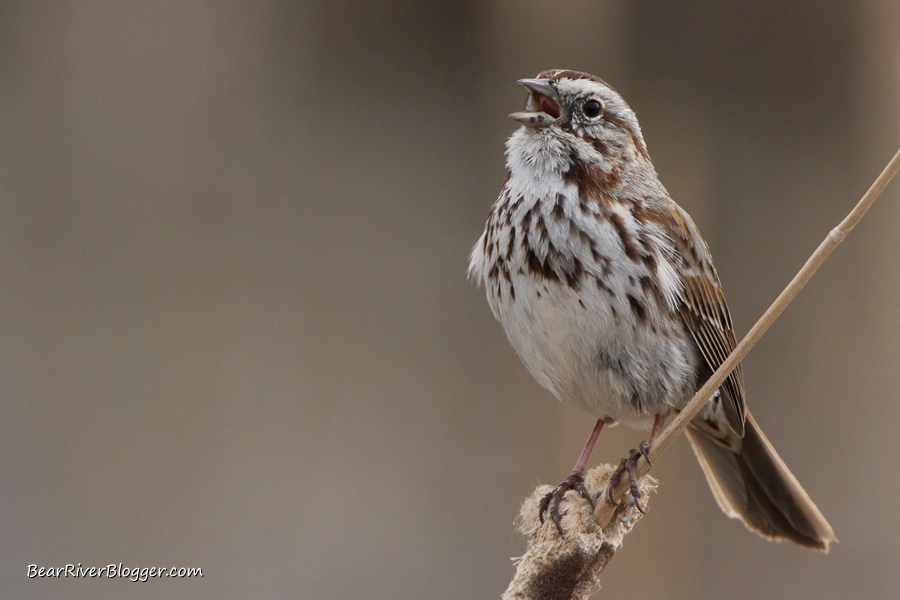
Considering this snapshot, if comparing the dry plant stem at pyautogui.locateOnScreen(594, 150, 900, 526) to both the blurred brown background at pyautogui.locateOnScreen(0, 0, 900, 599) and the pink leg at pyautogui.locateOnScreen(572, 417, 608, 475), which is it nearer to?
the pink leg at pyautogui.locateOnScreen(572, 417, 608, 475)

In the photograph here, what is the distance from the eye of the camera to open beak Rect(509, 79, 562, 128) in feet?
5.08

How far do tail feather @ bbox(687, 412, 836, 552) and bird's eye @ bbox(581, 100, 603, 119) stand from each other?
2.42 ft

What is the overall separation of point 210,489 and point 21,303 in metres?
0.90

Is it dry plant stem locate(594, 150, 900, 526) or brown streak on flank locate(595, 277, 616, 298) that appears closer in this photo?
dry plant stem locate(594, 150, 900, 526)

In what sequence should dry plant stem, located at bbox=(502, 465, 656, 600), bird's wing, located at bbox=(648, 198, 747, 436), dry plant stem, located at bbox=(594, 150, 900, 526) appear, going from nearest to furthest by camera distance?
dry plant stem, located at bbox=(594, 150, 900, 526), dry plant stem, located at bbox=(502, 465, 656, 600), bird's wing, located at bbox=(648, 198, 747, 436)

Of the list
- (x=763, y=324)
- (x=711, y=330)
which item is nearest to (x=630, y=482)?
(x=763, y=324)

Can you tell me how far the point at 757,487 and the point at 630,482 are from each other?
644 mm

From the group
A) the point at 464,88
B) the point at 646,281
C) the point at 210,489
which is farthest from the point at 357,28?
the point at 646,281

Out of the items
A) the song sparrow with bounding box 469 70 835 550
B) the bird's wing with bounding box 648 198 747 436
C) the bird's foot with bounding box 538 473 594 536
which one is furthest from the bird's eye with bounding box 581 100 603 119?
the bird's foot with bounding box 538 473 594 536

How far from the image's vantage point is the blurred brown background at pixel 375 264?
311 centimetres

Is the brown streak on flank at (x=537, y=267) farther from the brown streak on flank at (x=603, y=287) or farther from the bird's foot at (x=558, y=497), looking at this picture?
the bird's foot at (x=558, y=497)

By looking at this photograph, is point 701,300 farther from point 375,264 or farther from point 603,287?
point 375,264

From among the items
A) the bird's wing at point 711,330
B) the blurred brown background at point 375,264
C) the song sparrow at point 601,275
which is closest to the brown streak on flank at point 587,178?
the song sparrow at point 601,275

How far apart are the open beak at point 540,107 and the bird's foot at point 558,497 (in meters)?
0.64
